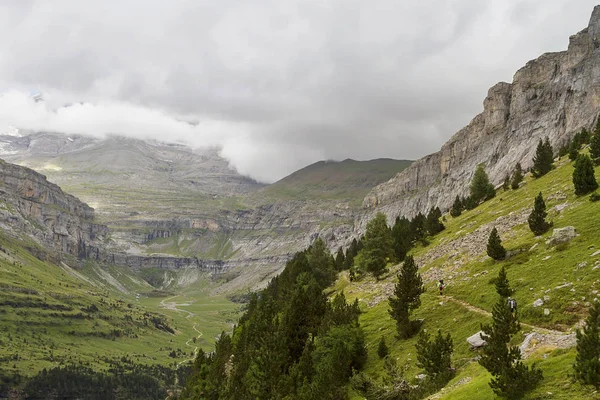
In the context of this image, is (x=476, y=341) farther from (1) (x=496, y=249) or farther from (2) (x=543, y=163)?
(2) (x=543, y=163)

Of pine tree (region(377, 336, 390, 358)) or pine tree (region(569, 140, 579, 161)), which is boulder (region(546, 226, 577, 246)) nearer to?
pine tree (region(377, 336, 390, 358))

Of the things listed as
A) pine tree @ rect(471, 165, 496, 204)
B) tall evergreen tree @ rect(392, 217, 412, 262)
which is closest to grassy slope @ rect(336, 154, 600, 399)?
tall evergreen tree @ rect(392, 217, 412, 262)

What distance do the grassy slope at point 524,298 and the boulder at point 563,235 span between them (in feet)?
3.29

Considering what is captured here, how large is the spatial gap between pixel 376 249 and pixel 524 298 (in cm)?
4935

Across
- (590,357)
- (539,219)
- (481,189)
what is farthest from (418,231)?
(590,357)

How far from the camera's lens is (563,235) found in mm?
48969

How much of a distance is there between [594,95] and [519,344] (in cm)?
20814

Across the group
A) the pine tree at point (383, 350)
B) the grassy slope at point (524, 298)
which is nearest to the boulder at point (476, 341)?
the grassy slope at point (524, 298)

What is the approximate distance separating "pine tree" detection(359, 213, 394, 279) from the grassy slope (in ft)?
38.0

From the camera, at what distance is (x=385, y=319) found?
60.6 meters

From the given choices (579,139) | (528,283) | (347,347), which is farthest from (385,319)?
(579,139)

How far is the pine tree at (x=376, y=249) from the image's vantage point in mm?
89438

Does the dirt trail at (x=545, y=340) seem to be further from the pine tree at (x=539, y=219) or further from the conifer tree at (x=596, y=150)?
the conifer tree at (x=596, y=150)

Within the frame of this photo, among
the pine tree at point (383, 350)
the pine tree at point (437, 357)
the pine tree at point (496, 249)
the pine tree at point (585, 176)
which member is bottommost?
the pine tree at point (383, 350)
